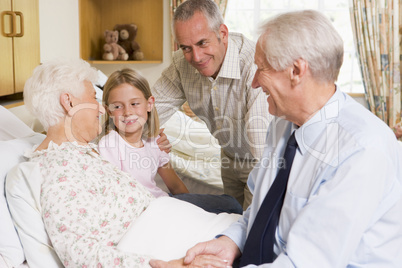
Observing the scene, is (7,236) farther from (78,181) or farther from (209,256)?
(209,256)

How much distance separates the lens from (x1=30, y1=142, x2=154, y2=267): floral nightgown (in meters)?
1.18

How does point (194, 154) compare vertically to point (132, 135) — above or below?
below

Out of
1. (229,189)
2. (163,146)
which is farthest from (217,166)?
(163,146)

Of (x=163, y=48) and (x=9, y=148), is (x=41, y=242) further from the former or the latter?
(x=163, y=48)

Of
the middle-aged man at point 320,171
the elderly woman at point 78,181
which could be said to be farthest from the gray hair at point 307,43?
the elderly woman at point 78,181

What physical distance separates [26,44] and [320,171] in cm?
196

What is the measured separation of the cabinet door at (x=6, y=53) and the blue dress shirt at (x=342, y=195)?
1614 millimetres

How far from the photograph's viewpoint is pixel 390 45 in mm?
4383

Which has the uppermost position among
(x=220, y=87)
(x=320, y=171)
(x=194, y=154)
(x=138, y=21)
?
(x=138, y=21)

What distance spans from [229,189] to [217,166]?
0.22 m

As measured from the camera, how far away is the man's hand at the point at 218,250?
47.1 inches

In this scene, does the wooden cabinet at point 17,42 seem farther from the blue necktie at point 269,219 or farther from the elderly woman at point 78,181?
the blue necktie at point 269,219

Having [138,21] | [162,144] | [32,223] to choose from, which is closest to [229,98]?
[162,144]

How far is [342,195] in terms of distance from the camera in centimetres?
93
